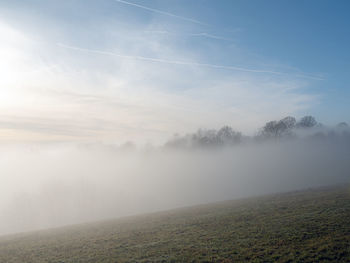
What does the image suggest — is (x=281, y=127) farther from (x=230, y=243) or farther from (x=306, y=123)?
(x=230, y=243)

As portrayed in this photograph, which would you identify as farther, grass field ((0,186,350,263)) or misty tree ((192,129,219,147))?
misty tree ((192,129,219,147))

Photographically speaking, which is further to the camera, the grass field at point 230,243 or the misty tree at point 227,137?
the misty tree at point 227,137

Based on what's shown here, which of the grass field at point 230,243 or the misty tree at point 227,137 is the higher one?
the misty tree at point 227,137

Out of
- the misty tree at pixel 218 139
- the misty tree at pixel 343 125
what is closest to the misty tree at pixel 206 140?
the misty tree at pixel 218 139

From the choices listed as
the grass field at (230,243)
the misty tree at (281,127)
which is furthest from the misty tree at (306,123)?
the grass field at (230,243)

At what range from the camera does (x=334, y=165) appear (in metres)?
112

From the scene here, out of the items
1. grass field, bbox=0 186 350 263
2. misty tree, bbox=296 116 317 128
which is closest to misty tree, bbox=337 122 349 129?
misty tree, bbox=296 116 317 128

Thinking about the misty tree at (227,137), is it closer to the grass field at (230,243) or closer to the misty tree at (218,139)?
the misty tree at (218,139)

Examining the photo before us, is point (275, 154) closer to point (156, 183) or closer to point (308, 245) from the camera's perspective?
point (156, 183)

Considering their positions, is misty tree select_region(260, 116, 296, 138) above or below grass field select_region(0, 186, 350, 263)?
above

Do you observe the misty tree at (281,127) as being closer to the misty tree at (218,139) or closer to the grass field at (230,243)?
the misty tree at (218,139)

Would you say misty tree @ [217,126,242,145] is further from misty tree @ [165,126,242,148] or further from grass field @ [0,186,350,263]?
grass field @ [0,186,350,263]

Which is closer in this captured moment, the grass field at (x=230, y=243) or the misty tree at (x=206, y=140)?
the grass field at (x=230, y=243)

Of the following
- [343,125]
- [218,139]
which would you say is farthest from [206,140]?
[343,125]
